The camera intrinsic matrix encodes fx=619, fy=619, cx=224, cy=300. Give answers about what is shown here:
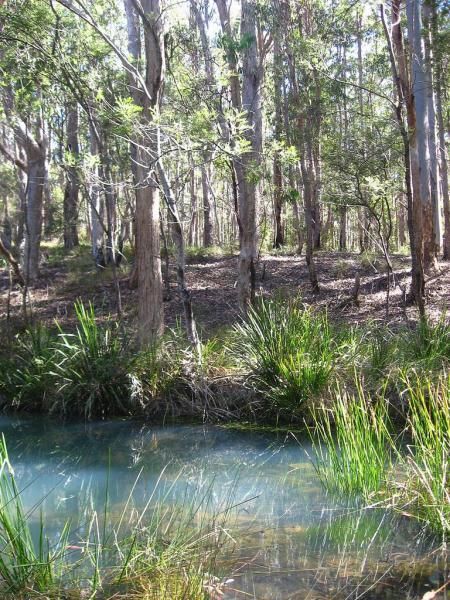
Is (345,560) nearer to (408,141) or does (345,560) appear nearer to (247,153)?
(408,141)

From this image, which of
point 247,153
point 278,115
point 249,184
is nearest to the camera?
point 247,153

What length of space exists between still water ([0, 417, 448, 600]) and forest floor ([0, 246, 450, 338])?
3284 millimetres

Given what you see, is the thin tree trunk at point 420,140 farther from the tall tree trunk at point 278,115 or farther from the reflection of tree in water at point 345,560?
the reflection of tree in water at point 345,560

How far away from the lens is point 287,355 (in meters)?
7.54

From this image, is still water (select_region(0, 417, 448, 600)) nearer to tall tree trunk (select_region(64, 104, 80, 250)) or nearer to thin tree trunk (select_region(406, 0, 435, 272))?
thin tree trunk (select_region(406, 0, 435, 272))

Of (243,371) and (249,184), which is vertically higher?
(249,184)

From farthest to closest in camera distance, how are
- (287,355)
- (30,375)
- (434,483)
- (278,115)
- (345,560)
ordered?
(278,115) < (30,375) < (287,355) < (345,560) < (434,483)

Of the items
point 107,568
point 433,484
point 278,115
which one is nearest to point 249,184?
point 433,484

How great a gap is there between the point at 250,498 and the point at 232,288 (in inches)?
383

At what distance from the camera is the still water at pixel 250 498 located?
11.8ft

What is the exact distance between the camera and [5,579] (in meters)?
2.97

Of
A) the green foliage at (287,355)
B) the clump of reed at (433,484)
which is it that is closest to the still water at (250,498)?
the clump of reed at (433,484)

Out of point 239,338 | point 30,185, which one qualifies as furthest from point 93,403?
point 30,185

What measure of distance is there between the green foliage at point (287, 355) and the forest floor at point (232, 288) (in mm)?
2244
